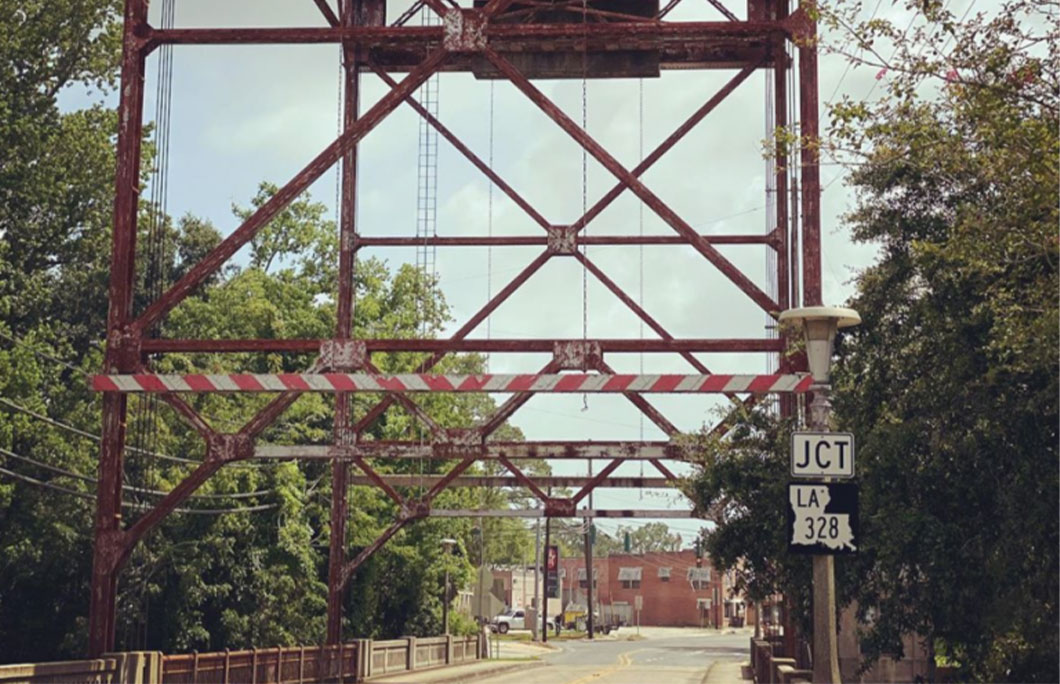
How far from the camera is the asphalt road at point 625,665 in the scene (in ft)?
140

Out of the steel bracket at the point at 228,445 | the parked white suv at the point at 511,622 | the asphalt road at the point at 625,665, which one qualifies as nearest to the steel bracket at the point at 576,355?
the steel bracket at the point at 228,445

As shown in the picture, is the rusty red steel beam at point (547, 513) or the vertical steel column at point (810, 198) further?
the rusty red steel beam at point (547, 513)

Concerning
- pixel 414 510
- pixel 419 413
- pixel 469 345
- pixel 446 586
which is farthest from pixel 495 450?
pixel 446 586

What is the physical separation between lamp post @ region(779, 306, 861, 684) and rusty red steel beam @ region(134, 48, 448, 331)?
33.6 feet

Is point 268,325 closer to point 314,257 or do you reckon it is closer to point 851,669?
point 314,257

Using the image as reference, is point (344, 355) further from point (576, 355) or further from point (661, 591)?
point (661, 591)

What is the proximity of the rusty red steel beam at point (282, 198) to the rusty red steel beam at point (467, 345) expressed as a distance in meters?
0.63

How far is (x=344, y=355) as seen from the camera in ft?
74.7

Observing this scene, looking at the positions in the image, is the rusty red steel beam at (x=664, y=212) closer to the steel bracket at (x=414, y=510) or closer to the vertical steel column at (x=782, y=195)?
the vertical steel column at (x=782, y=195)

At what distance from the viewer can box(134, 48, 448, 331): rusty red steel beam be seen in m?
22.2

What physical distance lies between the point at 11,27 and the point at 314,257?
1650 centimetres

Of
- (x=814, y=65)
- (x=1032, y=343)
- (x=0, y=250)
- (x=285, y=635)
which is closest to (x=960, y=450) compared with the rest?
(x=1032, y=343)

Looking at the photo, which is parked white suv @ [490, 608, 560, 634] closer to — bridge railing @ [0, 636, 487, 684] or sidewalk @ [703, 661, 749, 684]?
sidewalk @ [703, 661, 749, 684]

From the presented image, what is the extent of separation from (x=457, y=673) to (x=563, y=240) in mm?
18896
